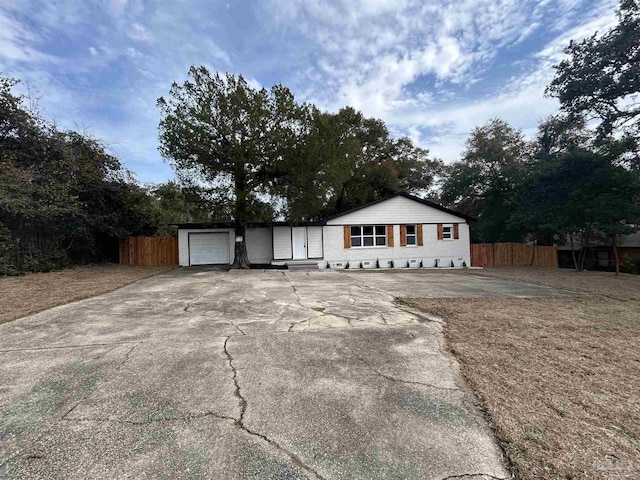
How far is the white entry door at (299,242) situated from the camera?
51.4 feet

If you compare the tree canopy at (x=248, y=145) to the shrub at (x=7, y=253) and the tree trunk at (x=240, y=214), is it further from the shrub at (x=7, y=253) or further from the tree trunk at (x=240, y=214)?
the shrub at (x=7, y=253)

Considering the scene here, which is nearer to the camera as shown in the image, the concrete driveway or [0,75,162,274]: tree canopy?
the concrete driveway

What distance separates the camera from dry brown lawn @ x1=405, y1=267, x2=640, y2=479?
1.70 metres

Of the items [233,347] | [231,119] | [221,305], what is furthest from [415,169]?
[233,347]

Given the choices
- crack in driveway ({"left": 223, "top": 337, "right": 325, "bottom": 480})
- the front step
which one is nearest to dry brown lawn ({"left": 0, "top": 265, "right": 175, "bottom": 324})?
crack in driveway ({"left": 223, "top": 337, "right": 325, "bottom": 480})

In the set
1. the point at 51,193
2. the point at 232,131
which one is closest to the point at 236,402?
the point at 232,131

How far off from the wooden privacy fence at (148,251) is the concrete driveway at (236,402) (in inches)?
513

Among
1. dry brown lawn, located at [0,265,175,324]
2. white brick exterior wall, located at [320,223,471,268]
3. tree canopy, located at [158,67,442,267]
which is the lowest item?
dry brown lawn, located at [0,265,175,324]

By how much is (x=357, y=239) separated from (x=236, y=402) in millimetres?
14014

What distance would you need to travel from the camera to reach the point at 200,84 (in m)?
12.4

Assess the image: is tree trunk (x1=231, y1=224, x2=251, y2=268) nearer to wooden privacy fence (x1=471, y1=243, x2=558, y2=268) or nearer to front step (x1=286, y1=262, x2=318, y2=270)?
front step (x1=286, y1=262, x2=318, y2=270)

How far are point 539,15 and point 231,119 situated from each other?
39.1ft

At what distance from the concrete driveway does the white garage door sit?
1197 cm

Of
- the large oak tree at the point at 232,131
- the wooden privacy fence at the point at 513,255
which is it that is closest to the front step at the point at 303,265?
the large oak tree at the point at 232,131
